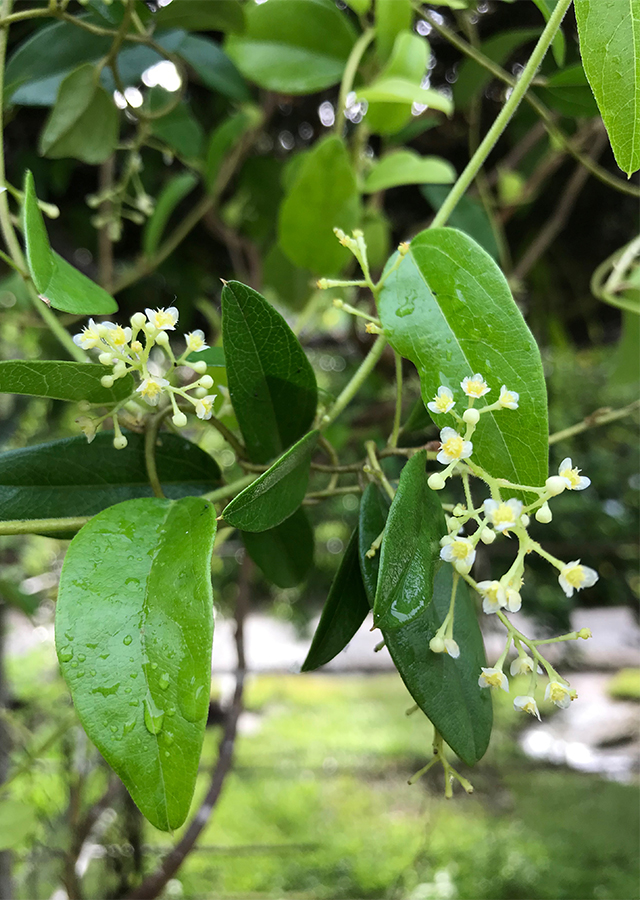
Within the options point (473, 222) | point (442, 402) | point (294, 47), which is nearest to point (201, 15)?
point (294, 47)

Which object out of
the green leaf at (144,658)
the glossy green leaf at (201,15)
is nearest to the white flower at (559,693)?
the green leaf at (144,658)

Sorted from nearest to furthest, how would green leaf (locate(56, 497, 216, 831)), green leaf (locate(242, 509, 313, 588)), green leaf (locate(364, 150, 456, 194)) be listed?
green leaf (locate(56, 497, 216, 831))
green leaf (locate(242, 509, 313, 588))
green leaf (locate(364, 150, 456, 194))

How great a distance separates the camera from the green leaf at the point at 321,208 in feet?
1.19

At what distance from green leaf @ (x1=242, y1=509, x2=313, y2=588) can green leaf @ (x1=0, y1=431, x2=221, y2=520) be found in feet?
0.12

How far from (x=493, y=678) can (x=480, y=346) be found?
0.10 metres

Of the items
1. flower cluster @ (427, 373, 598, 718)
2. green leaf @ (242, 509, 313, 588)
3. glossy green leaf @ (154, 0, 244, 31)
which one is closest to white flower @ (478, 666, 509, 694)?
flower cluster @ (427, 373, 598, 718)

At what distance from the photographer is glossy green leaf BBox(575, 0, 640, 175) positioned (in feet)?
0.56

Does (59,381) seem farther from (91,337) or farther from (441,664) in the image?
(441,664)

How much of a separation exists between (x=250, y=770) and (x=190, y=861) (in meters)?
0.36

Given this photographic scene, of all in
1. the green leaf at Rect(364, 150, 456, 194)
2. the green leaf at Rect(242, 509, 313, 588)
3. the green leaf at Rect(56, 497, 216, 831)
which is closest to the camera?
the green leaf at Rect(56, 497, 216, 831)

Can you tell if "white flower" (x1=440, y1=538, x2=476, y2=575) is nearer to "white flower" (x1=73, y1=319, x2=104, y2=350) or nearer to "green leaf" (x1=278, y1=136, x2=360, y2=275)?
"white flower" (x1=73, y1=319, x2=104, y2=350)

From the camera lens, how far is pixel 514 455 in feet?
0.60

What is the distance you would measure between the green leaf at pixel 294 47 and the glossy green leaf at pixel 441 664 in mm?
318

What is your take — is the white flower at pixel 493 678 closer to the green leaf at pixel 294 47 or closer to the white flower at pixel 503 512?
the white flower at pixel 503 512
